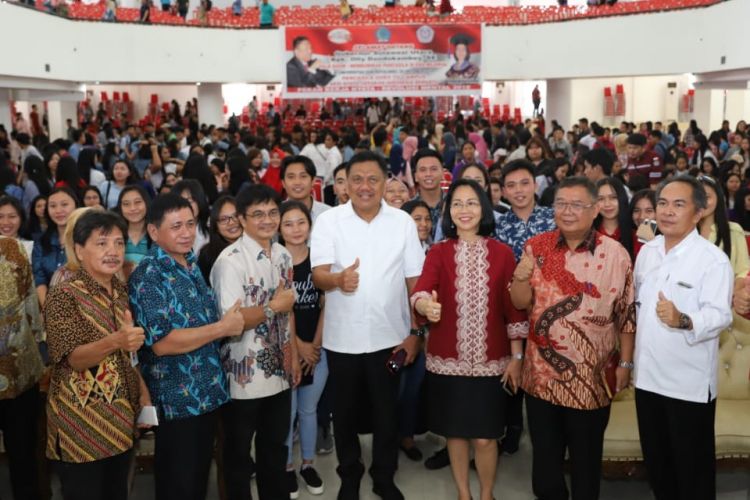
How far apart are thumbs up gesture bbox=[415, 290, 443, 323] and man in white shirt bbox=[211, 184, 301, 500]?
517 millimetres

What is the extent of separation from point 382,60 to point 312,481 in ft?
35.0

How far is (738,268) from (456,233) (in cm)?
142

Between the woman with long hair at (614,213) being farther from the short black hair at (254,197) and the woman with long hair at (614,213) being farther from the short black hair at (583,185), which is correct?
the short black hair at (254,197)

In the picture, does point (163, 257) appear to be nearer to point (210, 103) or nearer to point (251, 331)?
point (251, 331)

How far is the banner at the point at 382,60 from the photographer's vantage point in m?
12.9

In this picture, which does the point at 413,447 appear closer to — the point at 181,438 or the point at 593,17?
the point at 181,438

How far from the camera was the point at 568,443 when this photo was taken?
289cm

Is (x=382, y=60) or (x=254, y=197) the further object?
(x=382, y=60)

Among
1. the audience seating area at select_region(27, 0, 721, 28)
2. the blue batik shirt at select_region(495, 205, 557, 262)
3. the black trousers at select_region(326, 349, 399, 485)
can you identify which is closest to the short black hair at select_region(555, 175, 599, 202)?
the blue batik shirt at select_region(495, 205, 557, 262)

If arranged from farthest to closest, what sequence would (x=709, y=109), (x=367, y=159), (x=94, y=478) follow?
1. (x=709, y=109)
2. (x=367, y=159)
3. (x=94, y=478)

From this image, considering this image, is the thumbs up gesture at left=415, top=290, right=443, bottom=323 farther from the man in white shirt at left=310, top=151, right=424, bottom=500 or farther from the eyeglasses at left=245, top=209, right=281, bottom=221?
the eyeglasses at left=245, top=209, right=281, bottom=221

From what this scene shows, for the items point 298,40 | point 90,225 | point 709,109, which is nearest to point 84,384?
point 90,225

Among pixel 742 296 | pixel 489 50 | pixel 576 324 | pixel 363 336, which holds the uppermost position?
pixel 489 50

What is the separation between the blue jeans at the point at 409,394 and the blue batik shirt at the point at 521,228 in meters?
0.74
